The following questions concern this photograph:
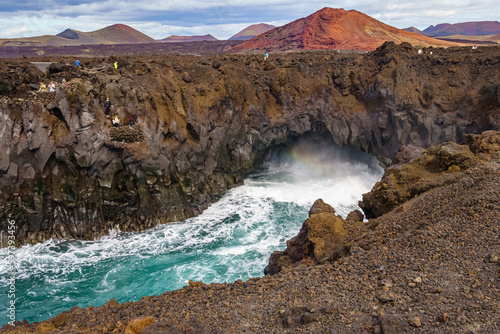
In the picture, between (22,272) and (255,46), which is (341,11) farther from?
(22,272)

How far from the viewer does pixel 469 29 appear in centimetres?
10100

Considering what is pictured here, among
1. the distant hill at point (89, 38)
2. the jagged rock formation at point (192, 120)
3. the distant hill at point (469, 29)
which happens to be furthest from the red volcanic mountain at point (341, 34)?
the distant hill at point (469, 29)

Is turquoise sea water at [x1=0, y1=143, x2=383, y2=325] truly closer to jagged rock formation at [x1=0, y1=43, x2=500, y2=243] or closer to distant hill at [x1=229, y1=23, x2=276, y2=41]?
jagged rock formation at [x1=0, y1=43, x2=500, y2=243]

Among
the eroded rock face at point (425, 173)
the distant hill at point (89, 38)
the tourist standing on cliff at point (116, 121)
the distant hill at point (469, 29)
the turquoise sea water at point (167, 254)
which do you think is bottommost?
the turquoise sea water at point (167, 254)

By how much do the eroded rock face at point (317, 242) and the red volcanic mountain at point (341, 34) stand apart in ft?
155

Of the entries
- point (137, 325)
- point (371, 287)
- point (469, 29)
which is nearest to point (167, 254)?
point (137, 325)

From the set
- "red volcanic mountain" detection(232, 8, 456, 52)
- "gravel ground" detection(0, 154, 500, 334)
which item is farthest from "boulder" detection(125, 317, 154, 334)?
"red volcanic mountain" detection(232, 8, 456, 52)

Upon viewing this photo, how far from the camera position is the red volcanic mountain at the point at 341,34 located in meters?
53.8

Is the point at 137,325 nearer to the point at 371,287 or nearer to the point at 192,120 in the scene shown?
the point at 371,287

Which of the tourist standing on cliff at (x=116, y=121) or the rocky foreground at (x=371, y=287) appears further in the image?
the tourist standing on cliff at (x=116, y=121)

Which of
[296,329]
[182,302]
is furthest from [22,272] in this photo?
[296,329]

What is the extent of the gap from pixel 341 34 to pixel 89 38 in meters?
69.3

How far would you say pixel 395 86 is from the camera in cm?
2938

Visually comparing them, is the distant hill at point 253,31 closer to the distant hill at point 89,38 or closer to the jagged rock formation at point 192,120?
the distant hill at point 89,38
